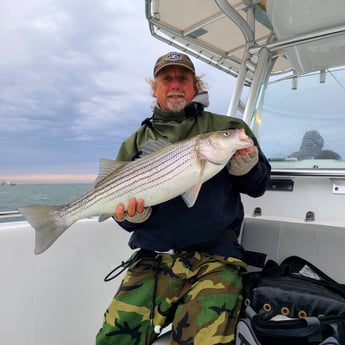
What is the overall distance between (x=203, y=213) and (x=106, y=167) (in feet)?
1.88

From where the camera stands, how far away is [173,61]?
225 cm

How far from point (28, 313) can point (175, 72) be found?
1.69m

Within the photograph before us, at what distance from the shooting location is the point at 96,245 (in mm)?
2516

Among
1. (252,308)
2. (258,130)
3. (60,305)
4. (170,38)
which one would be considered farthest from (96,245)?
(170,38)

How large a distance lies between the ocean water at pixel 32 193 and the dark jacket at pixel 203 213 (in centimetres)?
59

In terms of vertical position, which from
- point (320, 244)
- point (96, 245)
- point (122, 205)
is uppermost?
point (122, 205)

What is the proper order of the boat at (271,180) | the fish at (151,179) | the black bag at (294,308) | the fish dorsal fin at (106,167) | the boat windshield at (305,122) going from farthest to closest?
the boat windshield at (305,122) → the boat at (271,180) → the fish dorsal fin at (106,167) → the fish at (151,179) → the black bag at (294,308)

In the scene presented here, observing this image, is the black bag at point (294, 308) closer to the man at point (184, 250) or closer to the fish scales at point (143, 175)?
the man at point (184, 250)

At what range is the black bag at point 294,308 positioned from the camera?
1508mm

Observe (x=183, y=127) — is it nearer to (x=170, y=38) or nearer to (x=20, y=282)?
(x=20, y=282)

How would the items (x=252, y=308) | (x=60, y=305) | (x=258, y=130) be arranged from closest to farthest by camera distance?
(x=252, y=308) → (x=60, y=305) → (x=258, y=130)

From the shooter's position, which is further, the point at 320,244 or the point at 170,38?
the point at 170,38

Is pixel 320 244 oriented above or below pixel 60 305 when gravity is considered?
above

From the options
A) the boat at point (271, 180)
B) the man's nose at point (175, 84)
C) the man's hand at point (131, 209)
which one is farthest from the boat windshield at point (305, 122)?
the man's hand at point (131, 209)
